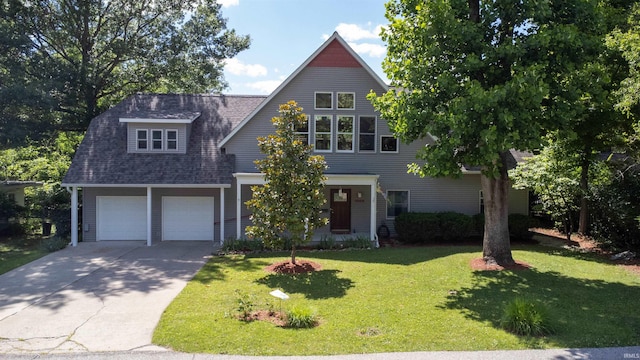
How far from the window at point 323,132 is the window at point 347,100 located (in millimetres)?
792

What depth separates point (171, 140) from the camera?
19.7m

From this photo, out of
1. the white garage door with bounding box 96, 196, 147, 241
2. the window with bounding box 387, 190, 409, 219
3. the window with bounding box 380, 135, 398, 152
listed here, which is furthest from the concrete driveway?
the window with bounding box 380, 135, 398, 152

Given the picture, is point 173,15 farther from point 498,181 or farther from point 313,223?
point 498,181

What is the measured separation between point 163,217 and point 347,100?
9.68m

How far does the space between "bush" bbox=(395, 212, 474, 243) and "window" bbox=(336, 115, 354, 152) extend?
12.5 feet

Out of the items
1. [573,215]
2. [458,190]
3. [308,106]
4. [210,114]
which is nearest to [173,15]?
[210,114]

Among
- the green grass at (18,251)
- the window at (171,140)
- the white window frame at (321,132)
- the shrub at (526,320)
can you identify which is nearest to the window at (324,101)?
the white window frame at (321,132)

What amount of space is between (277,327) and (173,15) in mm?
25574

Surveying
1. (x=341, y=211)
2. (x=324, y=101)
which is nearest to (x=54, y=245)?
(x=341, y=211)

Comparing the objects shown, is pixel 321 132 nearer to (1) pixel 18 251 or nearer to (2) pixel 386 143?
(2) pixel 386 143

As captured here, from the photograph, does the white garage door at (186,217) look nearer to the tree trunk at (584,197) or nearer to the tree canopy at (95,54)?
the tree canopy at (95,54)

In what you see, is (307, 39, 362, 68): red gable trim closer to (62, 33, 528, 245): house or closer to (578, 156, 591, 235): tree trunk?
(62, 33, 528, 245): house

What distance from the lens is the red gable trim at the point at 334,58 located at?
61.9 feet

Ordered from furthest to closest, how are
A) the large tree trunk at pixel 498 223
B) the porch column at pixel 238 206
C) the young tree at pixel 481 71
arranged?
1. the porch column at pixel 238 206
2. the large tree trunk at pixel 498 223
3. the young tree at pixel 481 71
